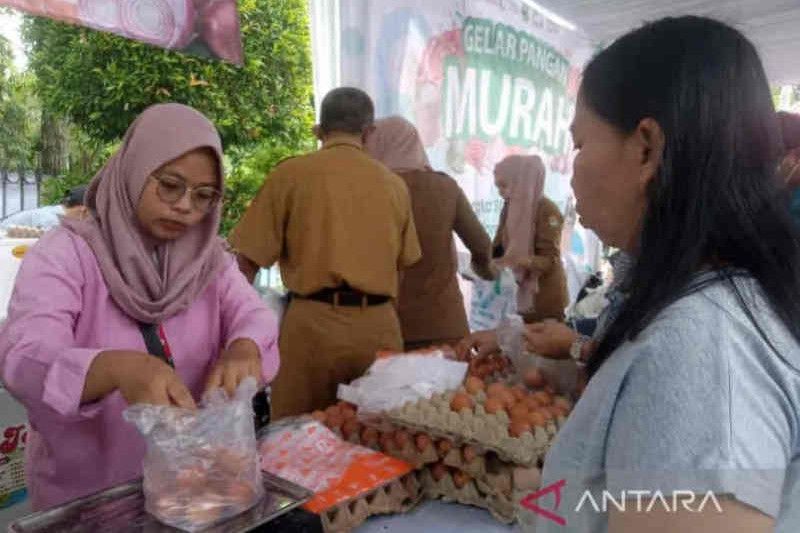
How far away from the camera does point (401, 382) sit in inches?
60.3

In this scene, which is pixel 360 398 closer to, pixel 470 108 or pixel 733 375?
pixel 733 375

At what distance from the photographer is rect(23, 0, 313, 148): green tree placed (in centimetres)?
529

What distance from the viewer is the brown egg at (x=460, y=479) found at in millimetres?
1349

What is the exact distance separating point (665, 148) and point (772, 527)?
1.27ft

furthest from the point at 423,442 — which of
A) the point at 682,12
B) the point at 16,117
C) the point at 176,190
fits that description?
the point at 16,117

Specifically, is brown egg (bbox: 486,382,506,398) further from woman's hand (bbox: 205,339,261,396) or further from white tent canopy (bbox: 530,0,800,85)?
white tent canopy (bbox: 530,0,800,85)

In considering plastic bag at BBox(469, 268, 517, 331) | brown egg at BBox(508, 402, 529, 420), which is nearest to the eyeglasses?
brown egg at BBox(508, 402, 529, 420)

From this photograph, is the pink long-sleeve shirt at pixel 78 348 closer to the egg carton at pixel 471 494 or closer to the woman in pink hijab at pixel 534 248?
the egg carton at pixel 471 494

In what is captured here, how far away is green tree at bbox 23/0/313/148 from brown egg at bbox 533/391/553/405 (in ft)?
15.1

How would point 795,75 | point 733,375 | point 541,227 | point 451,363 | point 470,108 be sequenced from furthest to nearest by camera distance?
point 795,75
point 470,108
point 541,227
point 451,363
point 733,375

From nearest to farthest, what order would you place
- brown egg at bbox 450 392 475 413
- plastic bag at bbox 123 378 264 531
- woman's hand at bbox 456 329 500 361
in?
plastic bag at bbox 123 378 264 531 < brown egg at bbox 450 392 475 413 < woman's hand at bbox 456 329 500 361

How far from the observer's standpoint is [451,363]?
1656 millimetres

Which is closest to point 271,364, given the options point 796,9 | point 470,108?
point 470,108

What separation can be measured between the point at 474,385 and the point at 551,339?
224 mm
